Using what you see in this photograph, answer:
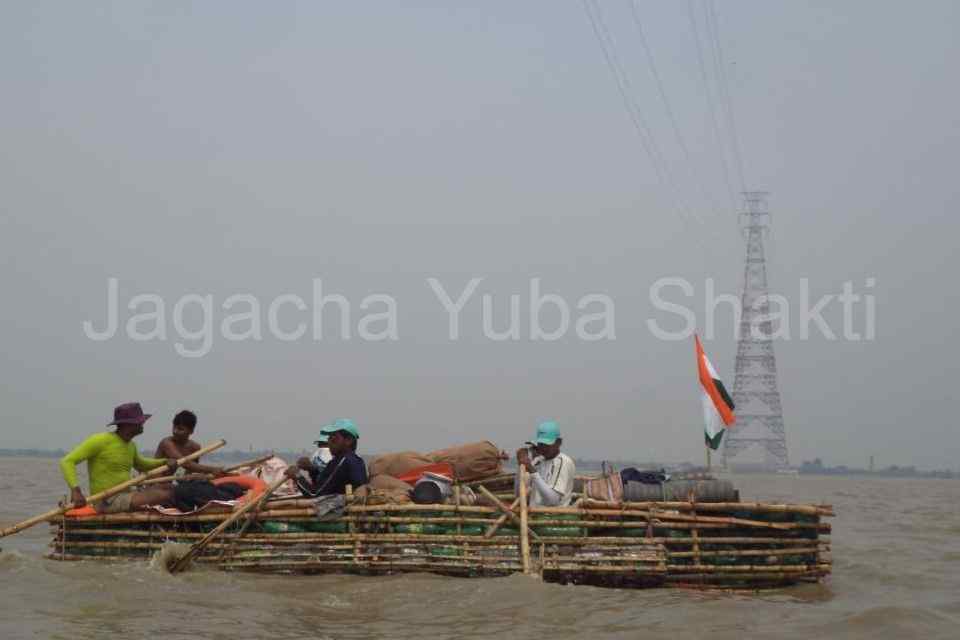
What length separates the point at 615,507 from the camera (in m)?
11.4

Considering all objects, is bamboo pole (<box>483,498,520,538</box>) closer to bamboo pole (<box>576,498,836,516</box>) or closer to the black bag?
bamboo pole (<box>576,498,836,516</box>)

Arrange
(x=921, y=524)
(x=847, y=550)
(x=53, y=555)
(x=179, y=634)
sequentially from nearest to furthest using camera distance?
(x=179, y=634) → (x=53, y=555) → (x=847, y=550) → (x=921, y=524)

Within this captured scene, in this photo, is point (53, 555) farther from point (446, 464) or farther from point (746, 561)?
point (746, 561)

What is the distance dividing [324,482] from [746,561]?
4.46 m

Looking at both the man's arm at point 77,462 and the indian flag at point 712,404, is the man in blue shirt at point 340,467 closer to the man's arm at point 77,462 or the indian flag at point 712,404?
the man's arm at point 77,462

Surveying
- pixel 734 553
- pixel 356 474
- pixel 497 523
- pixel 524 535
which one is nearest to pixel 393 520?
pixel 356 474

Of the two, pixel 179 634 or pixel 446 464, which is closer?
pixel 179 634

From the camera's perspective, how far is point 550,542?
37.2 feet

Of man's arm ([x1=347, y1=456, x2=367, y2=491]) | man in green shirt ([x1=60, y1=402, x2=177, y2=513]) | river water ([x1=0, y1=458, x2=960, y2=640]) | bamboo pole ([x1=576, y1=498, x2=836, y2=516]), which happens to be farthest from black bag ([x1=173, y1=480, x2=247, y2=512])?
bamboo pole ([x1=576, y1=498, x2=836, y2=516])

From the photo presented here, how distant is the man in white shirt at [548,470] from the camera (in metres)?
11.8

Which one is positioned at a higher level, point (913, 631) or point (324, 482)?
point (324, 482)

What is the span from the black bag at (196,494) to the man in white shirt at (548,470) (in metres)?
3.27

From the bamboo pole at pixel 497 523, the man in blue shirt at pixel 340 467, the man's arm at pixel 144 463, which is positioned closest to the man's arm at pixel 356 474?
the man in blue shirt at pixel 340 467

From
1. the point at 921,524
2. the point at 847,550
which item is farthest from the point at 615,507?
the point at 921,524
